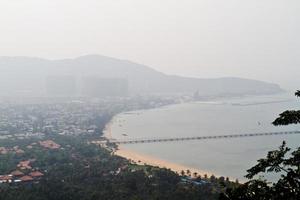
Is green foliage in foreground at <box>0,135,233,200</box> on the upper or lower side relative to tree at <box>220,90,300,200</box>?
lower

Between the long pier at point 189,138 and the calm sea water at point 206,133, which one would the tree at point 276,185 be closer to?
the calm sea water at point 206,133

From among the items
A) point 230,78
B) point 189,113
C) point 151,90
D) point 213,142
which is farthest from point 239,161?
point 230,78

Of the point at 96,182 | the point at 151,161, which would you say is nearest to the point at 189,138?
the point at 151,161

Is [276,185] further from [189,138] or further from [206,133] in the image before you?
[206,133]

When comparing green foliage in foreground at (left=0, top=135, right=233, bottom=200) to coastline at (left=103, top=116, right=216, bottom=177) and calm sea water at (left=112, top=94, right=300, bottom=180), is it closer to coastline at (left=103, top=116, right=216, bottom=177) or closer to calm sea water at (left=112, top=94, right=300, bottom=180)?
coastline at (left=103, top=116, right=216, bottom=177)

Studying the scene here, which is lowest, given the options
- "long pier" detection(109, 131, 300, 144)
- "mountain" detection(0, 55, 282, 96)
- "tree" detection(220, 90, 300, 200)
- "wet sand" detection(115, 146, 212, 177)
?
"wet sand" detection(115, 146, 212, 177)

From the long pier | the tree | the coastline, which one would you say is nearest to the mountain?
the long pier

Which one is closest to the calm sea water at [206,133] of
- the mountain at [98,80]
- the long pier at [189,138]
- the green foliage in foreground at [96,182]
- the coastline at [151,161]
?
the coastline at [151,161]
